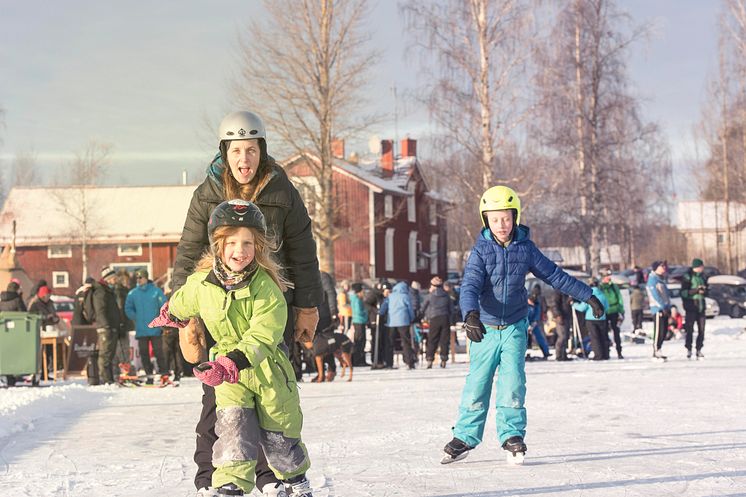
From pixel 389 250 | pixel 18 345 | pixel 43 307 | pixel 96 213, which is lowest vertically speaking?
pixel 18 345

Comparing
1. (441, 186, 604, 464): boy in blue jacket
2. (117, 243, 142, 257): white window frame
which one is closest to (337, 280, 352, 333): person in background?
(441, 186, 604, 464): boy in blue jacket

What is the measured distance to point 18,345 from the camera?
1440cm

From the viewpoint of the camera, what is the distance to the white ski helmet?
4980 mm

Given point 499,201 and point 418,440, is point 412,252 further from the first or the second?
point 499,201

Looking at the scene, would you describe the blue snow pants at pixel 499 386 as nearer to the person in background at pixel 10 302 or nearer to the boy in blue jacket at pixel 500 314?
the boy in blue jacket at pixel 500 314

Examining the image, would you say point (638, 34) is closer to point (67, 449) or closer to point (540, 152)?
point (540, 152)

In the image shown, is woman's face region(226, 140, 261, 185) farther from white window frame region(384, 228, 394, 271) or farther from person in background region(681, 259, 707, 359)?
white window frame region(384, 228, 394, 271)

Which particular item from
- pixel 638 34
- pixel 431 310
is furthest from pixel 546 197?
pixel 431 310

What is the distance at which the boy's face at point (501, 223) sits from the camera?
6883 millimetres

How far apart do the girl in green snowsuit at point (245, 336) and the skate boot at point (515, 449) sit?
2285 mm

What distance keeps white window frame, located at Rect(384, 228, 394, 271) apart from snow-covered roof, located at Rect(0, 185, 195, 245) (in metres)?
13.8

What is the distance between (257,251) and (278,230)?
0.51m

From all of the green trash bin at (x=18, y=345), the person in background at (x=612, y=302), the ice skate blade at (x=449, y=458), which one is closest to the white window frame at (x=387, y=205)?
the person in background at (x=612, y=302)

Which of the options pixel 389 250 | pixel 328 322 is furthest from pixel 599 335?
pixel 389 250
